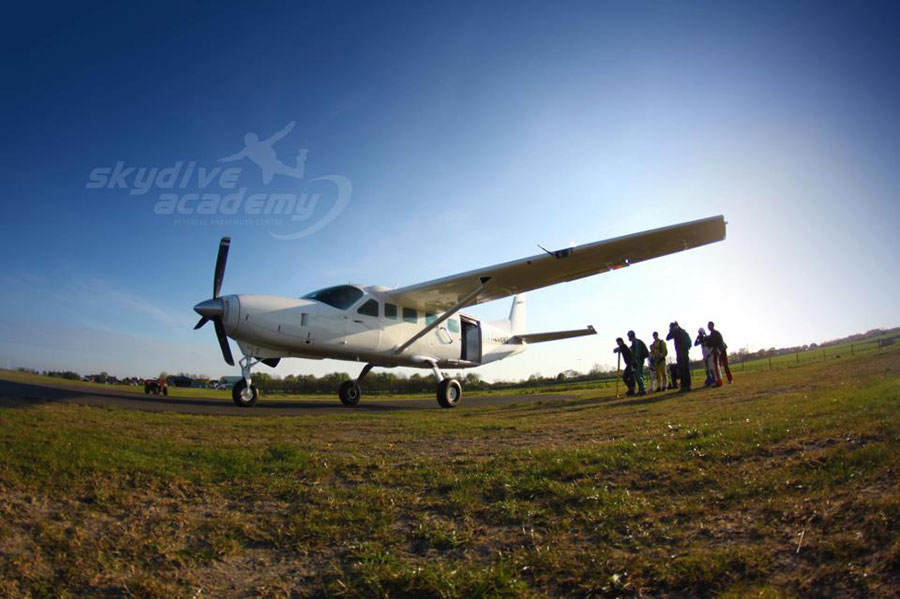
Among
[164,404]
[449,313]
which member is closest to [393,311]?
[449,313]

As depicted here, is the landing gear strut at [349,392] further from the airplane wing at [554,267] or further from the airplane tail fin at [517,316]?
the airplane tail fin at [517,316]

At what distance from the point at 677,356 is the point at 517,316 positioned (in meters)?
11.5

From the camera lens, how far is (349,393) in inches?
606

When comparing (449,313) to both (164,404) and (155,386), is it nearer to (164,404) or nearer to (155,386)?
(164,404)

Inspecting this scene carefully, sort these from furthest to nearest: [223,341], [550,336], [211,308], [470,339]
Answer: [550,336], [470,339], [223,341], [211,308]

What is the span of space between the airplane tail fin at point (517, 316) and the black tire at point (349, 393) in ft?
32.4

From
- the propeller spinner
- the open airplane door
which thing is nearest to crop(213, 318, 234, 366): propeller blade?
the propeller spinner

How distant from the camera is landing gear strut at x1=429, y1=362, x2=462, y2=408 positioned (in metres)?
14.3

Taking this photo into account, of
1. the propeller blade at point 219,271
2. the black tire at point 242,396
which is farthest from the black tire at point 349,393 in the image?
the propeller blade at point 219,271

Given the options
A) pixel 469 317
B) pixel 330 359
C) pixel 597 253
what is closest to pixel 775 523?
pixel 597 253

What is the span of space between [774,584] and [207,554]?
2882 mm

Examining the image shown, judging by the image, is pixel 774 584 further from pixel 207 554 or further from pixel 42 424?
pixel 42 424

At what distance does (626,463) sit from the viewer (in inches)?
Result: 149

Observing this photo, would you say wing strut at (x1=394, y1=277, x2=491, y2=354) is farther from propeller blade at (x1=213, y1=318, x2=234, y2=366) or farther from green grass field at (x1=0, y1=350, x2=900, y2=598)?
green grass field at (x1=0, y1=350, x2=900, y2=598)
